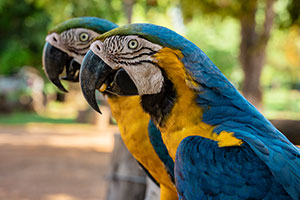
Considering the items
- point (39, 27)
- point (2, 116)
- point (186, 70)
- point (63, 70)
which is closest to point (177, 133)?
point (186, 70)

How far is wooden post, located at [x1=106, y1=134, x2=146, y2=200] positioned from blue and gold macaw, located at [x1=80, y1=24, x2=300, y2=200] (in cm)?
156

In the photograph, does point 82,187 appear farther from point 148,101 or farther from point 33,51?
point 33,51

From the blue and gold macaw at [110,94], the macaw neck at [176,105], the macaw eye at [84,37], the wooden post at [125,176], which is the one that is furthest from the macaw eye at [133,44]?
the wooden post at [125,176]

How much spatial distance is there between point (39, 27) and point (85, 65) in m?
17.0

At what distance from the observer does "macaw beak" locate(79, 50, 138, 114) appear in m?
1.39

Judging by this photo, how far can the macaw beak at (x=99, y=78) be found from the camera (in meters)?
1.39

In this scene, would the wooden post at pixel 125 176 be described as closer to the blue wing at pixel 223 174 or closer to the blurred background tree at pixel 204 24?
the blue wing at pixel 223 174

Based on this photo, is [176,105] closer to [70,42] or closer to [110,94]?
[110,94]

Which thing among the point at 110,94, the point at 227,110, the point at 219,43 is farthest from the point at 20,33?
the point at 227,110

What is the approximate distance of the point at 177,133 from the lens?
1.40 meters

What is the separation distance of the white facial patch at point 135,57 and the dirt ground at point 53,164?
441cm

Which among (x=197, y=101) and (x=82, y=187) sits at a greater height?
(x=197, y=101)

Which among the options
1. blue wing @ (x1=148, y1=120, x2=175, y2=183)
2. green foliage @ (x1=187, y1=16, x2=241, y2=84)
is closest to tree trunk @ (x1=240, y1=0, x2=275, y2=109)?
blue wing @ (x1=148, y1=120, x2=175, y2=183)

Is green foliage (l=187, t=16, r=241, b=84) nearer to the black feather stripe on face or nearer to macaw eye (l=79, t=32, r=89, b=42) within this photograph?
macaw eye (l=79, t=32, r=89, b=42)
